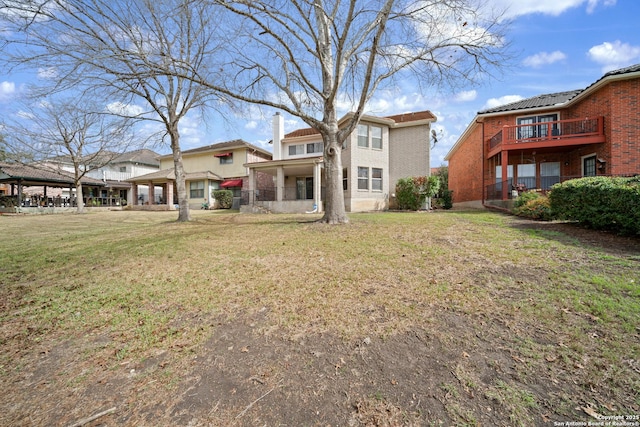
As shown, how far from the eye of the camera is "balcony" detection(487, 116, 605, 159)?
42.3 feet

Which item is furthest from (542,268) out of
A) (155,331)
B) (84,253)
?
(84,253)

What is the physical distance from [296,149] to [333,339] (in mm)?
22043

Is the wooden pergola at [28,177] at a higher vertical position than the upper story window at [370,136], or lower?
lower

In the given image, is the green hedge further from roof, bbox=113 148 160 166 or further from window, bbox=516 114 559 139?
roof, bbox=113 148 160 166

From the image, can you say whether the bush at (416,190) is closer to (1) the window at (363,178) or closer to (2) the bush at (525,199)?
(1) the window at (363,178)

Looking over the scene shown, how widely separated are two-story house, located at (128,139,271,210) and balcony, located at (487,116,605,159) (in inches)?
844

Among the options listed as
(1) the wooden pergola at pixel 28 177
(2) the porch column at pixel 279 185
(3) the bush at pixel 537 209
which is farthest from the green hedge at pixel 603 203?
(1) the wooden pergola at pixel 28 177

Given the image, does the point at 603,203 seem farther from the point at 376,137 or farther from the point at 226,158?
the point at 226,158

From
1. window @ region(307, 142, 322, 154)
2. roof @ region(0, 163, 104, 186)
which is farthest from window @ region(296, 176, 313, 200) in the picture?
roof @ region(0, 163, 104, 186)

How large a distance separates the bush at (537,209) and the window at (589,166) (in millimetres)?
6444

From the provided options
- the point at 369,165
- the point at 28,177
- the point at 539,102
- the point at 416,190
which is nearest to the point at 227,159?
the point at 369,165

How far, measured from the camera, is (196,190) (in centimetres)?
2906

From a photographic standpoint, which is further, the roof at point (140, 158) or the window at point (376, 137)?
the roof at point (140, 158)

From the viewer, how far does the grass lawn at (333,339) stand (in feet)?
7.07
